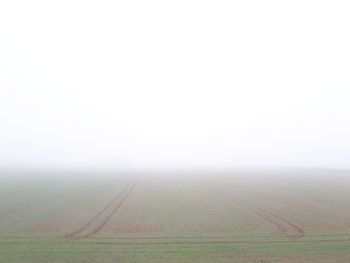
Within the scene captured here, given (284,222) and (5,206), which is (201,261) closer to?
(284,222)

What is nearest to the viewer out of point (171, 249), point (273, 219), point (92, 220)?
point (171, 249)

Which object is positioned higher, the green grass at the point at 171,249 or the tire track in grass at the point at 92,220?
the tire track in grass at the point at 92,220

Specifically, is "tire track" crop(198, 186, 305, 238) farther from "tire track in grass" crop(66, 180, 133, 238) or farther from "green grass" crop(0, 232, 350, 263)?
"tire track in grass" crop(66, 180, 133, 238)

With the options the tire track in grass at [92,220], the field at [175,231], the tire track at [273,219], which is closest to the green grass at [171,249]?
the field at [175,231]

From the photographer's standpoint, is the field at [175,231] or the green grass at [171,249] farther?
the field at [175,231]

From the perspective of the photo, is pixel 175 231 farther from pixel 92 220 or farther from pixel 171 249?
pixel 92 220

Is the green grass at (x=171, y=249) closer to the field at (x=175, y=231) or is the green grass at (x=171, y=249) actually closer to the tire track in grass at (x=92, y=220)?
the field at (x=175, y=231)

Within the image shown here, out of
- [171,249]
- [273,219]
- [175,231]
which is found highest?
[273,219]

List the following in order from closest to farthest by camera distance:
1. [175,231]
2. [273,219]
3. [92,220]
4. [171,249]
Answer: [171,249] < [175,231] < [273,219] < [92,220]

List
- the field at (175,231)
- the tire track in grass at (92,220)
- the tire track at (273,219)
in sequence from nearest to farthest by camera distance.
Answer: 1. the field at (175,231)
2. the tire track in grass at (92,220)
3. the tire track at (273,219)

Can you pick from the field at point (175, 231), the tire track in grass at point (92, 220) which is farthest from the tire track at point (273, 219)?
the tire track in grass at point (92, 220)

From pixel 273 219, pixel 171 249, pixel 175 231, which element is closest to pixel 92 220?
pixel 175 231

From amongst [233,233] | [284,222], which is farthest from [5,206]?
[284,222]

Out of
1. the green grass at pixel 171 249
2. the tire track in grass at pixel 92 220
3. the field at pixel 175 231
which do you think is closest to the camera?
the green grass at pixel 171 249
